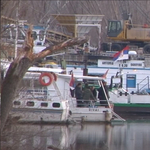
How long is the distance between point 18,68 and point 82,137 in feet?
42.5

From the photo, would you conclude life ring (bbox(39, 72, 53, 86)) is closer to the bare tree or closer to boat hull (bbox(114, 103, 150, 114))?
boat hull (bbox(114, 103, 150, 114))

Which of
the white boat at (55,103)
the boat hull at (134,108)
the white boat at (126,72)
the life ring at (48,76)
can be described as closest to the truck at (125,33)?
the white boat at (126,72)

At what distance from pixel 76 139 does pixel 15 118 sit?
878 centimetres

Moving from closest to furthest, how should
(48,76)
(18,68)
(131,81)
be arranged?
(18,68) → (48,76) → (131,81)

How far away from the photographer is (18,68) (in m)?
12.4

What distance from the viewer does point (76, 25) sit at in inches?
2073

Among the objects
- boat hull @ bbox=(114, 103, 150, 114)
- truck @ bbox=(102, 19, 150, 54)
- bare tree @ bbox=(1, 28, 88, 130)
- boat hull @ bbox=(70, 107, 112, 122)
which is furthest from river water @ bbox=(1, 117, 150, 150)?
truck @ bbox=(102, 19, 150, 54)

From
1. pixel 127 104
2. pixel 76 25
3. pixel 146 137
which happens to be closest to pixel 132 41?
pixel 76 25

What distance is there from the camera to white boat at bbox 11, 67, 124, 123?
2823 cm

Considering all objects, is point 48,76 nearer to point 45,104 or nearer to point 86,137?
point 45,104

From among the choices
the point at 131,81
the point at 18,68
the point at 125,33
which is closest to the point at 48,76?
the point at 131,81

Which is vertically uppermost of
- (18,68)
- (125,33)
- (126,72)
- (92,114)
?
(125,33)

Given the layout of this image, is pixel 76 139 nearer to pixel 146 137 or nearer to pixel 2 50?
pixel 146 137

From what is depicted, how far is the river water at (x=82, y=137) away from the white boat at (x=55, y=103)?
579 mm
